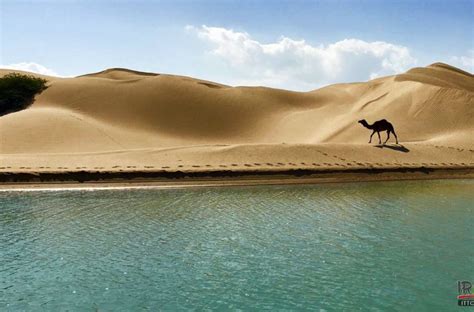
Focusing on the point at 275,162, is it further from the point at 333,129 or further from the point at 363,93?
the point at 363,93

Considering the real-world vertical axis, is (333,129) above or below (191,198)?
above

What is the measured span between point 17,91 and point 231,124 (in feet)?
93.6

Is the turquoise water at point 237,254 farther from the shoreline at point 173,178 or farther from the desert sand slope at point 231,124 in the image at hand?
the desert sand slope at point 231,124

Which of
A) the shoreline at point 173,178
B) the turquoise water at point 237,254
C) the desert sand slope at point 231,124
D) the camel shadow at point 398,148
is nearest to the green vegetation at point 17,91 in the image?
the desert sand slope at point 231,124

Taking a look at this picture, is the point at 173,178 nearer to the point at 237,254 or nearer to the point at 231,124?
the point at 237,254

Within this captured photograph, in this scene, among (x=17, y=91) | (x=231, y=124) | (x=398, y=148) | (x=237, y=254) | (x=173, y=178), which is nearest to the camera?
(x=237, y=254)

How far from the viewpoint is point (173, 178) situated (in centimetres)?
2827

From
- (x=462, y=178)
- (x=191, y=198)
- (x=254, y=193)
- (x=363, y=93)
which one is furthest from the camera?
(x=363, y=93)

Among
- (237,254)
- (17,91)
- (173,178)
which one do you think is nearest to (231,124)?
(17,91)

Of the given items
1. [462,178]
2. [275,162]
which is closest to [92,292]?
[275,162]

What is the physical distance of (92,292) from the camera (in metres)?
9.97

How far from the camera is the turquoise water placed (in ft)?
31.0

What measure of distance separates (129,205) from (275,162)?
14.0 meters

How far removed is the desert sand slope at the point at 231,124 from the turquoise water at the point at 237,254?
1118cm
